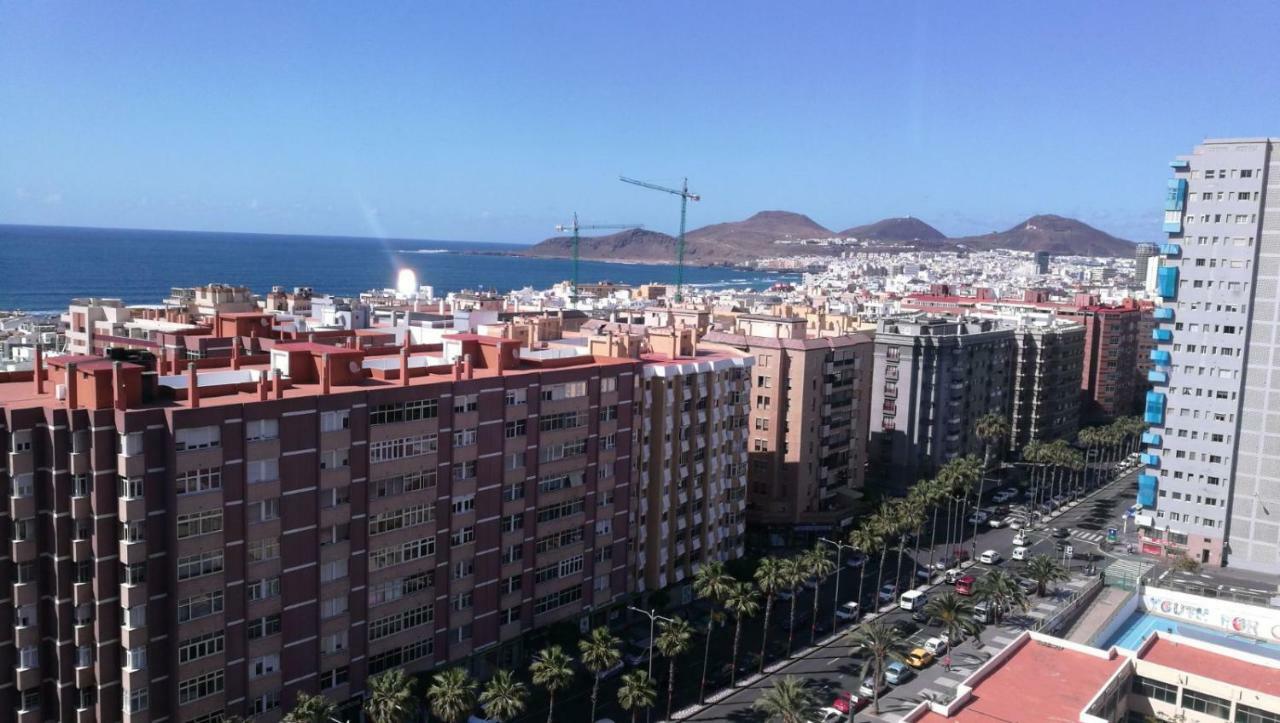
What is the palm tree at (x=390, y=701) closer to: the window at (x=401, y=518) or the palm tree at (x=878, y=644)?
the window at (x=401, y=518)

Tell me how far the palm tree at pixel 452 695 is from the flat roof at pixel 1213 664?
28006mm

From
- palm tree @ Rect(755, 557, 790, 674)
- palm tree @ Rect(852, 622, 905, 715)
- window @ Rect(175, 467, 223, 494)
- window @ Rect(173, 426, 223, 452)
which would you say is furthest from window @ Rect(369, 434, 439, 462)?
palm tree @ Rect(852, 622, 905, 715)

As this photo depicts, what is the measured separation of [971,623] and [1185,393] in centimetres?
3548

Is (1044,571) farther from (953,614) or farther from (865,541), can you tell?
(953,614)

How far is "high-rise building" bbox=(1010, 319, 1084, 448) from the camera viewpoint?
11388 cm

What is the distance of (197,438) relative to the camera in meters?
39.2

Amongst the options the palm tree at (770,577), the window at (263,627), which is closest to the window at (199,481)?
the window at (263,627)

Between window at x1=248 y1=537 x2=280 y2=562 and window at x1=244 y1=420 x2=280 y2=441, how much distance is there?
4.40m

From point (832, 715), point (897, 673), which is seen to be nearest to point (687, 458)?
point (897, 673)

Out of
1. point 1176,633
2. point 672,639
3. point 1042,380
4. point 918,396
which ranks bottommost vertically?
point 672,639

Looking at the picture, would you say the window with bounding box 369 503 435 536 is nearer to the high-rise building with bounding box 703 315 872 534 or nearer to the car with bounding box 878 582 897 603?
the high-rise building with bounding box 703 315 872 534

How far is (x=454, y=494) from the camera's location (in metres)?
49.4

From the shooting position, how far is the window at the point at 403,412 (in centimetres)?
4562

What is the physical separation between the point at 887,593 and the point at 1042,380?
176 feet
